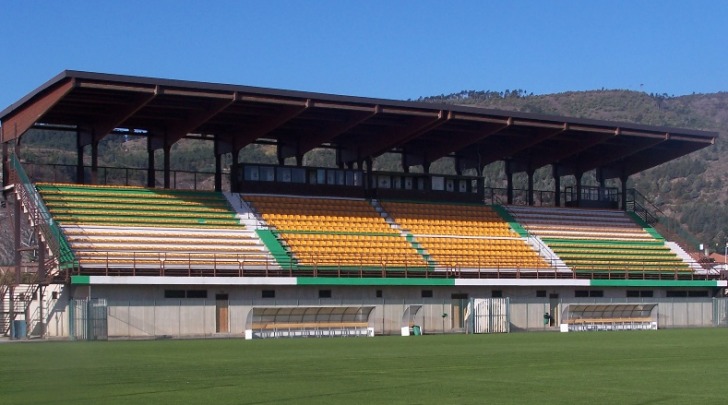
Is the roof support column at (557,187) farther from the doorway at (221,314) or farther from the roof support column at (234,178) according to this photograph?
the doorway at (221,314)

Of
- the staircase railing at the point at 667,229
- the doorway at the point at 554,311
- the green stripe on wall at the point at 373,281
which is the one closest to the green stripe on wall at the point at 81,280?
the green stripe on wall at the point at 373,281

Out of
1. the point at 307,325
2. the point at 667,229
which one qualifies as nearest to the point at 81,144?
the point at 307,325

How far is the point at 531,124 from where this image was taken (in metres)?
58.7

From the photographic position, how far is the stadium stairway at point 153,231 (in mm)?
46875

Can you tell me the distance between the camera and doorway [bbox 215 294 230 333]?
4628 centimetres

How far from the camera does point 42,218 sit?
47.7 meters

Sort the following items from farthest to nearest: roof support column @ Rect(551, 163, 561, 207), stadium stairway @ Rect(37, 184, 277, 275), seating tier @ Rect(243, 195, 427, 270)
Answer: roof support column @ Rect(551, 163, 561, 207), seating tier @ Rect(243, 195, 427, 270), stadium stairway @ Rect(37, 184, 277, 275)

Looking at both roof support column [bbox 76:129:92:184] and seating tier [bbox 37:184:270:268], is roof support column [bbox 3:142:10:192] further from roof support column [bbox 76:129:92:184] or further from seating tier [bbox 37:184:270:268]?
roof support column [bbox 76:129:92:184]

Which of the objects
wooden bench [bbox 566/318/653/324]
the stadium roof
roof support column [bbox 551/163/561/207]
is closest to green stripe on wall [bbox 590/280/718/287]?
wooden bench [bbox 566/318/653/324]

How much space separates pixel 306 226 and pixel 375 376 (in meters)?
34.1

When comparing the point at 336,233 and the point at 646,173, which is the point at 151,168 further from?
the point at 646,173

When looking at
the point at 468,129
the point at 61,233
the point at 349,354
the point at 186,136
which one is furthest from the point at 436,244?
the point at 349,354

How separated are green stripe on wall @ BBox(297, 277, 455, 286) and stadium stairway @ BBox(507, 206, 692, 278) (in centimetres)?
820

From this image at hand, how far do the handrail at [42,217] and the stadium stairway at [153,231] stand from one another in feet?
1.30
